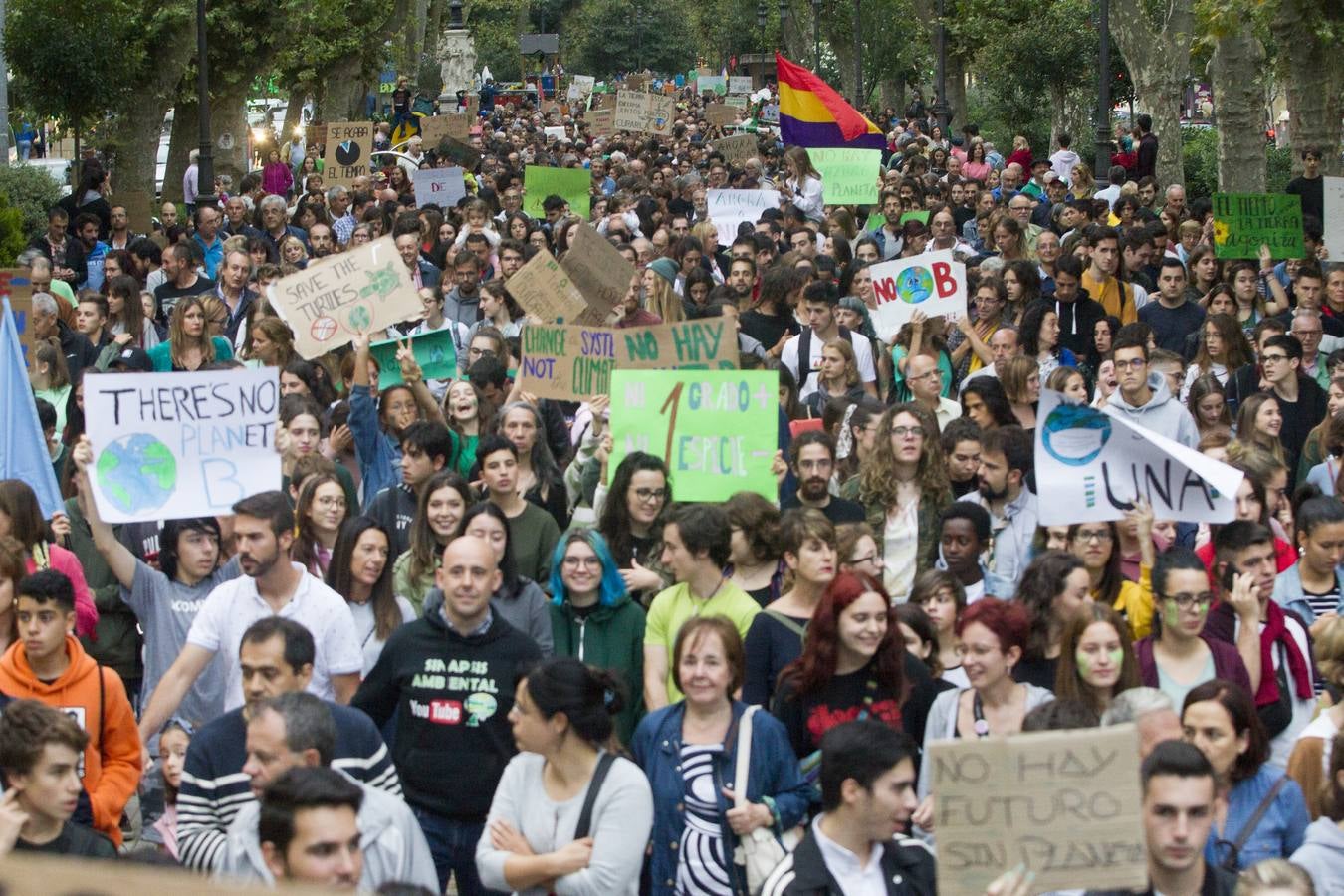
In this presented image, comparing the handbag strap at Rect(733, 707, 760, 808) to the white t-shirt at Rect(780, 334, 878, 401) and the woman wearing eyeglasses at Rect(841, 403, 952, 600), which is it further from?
the white t-shirt at Rect(780, 334, 878, 401)

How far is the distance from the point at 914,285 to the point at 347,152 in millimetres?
12745

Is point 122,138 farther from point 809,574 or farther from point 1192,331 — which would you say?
point 809,574

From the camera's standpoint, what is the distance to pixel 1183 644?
6539 millimetres

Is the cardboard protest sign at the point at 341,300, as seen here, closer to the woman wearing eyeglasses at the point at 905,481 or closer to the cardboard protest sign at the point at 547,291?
the cardboard protest sign at the point at 547,291

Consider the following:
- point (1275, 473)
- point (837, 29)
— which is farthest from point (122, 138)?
point (837, 29)

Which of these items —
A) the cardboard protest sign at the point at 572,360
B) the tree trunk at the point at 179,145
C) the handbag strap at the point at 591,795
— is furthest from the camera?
the tree trunk at the point at 179,145

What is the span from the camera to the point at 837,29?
5897cm

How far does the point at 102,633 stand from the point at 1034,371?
15.3 feet

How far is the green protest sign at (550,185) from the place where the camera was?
20.0 meters

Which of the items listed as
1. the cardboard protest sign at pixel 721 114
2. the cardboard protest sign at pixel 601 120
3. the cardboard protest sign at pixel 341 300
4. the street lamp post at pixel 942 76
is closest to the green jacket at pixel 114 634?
the cardboard protest sign at pixel 341 300

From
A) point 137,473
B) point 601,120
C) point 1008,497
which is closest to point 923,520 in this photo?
point 1008,497

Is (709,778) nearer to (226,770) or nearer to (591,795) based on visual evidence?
(591,795)

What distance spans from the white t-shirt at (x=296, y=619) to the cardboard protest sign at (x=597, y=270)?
18.9ft

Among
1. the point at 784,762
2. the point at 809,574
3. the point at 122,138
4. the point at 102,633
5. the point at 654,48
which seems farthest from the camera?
the point at 654,48
